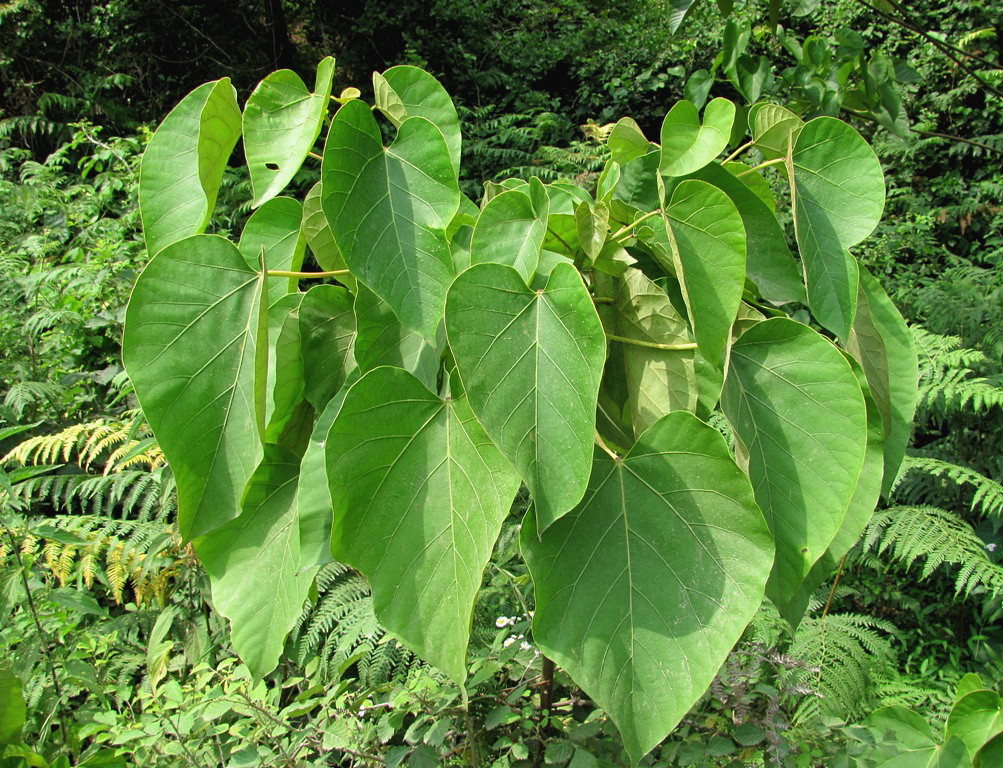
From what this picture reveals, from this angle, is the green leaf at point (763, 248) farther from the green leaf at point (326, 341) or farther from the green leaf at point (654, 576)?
the green leaf at point (326, 341)

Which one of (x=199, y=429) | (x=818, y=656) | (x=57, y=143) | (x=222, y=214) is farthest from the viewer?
(x=57, y=143)

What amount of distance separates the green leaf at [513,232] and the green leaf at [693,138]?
112mm

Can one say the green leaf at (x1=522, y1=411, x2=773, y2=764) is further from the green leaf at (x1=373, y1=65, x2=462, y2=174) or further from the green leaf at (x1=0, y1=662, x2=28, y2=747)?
the green leaf at (x1=0, y1=662, x2=28, y2=747)

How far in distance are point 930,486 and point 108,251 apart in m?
2.73

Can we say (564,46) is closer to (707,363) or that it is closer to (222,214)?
(222,214)

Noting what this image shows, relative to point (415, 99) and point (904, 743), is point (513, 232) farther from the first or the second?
point (904, 743)

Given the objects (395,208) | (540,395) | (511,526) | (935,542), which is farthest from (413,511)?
(935,542)

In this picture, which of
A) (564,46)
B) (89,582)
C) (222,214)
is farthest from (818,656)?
(564,46)

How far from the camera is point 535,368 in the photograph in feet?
1.56

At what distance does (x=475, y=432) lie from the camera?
0.50 meters

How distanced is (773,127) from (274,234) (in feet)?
1.48

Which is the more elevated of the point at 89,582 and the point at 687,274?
the point at 687,274

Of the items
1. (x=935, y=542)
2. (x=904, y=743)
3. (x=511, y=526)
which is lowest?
(x=935, y=542)

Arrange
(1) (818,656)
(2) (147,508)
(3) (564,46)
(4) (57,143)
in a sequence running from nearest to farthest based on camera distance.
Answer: (1) (818,656), (2) (147,508), (4) (57,143), (3) (564,46)
